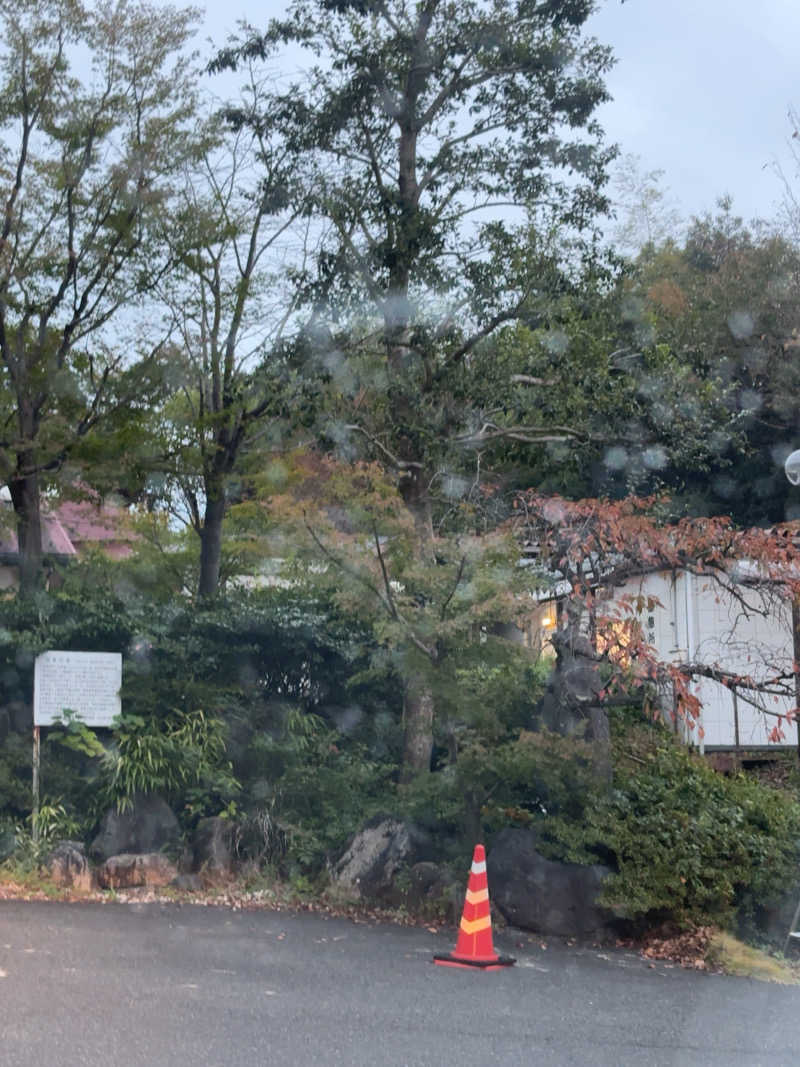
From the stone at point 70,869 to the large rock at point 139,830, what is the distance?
48 cm

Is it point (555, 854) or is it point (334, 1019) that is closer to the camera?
point (334, 1019)

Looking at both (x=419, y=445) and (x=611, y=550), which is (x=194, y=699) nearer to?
(x=419, y=445)

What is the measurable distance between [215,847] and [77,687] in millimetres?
2307

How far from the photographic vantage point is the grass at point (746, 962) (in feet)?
29.6

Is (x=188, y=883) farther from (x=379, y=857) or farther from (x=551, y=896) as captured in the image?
(x=551, y=896)

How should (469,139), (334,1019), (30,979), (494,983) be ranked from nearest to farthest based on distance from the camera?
(334,1019) < (30,979) < (494,983) < (469,139)

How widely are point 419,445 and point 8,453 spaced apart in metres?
5.28

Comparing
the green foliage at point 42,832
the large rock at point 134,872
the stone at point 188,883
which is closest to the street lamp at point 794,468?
the stone at point 188,883

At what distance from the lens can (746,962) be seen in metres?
9.24

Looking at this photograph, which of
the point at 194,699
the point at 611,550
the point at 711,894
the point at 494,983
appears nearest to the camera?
the point at 494,983

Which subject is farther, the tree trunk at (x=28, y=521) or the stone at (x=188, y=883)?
the tree trunk at (x=28, y=521)

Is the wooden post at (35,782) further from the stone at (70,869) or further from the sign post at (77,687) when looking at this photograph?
the stone at (70,869)

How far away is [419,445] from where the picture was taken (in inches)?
527

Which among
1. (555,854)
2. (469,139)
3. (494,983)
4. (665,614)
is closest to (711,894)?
(555,854)
